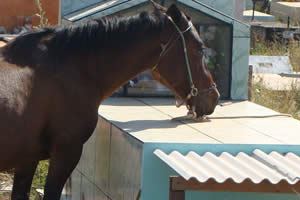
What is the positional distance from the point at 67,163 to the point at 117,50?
0.84 m

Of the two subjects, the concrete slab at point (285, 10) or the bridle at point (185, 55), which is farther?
the concrete slab at point (285, 10)

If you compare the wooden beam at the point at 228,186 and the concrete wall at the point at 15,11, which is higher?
the concrete wall at the point at 15,11

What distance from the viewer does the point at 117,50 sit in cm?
600

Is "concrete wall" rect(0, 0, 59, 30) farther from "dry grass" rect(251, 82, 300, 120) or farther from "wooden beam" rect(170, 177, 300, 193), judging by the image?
"wooden beam" rect(170, 177, 300, 193)

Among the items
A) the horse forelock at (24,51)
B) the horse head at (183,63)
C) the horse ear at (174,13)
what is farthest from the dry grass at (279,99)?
the horse forelock at (24,51)

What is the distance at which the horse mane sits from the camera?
574 cm

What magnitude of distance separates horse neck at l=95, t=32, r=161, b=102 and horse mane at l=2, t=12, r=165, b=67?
4 centimetres

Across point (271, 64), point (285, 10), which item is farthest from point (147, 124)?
point (285, 10)

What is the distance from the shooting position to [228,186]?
477cm

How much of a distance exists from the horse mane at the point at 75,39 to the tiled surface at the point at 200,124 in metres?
Result: 0.62

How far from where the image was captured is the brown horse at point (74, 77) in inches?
219

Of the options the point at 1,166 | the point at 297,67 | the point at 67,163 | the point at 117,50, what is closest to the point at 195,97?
the point at 117,50

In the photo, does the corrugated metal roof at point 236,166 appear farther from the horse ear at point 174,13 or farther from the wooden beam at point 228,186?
the horse ear at point 174,13

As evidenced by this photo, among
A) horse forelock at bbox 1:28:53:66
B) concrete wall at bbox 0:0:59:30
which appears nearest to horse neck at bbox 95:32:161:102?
horse forelock at bbox 1:28:53:66
